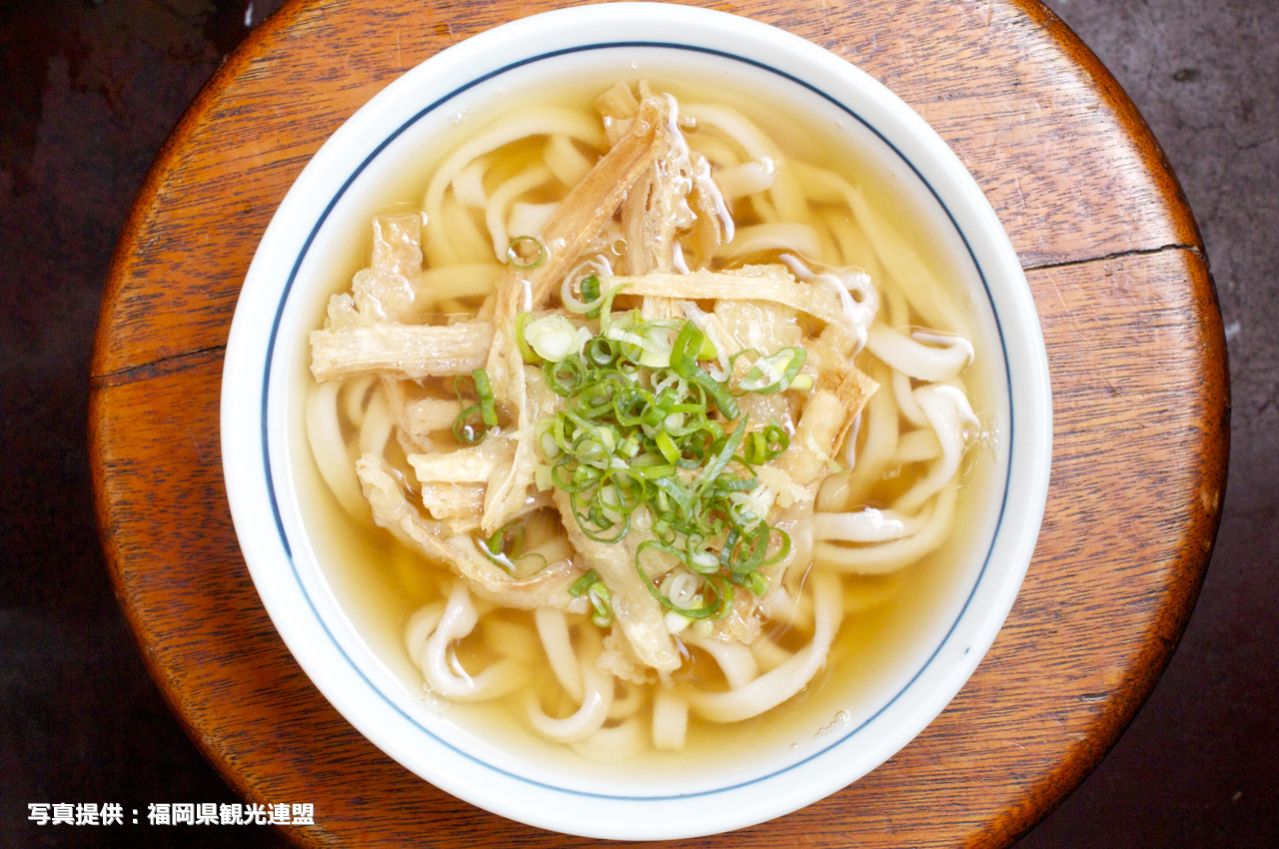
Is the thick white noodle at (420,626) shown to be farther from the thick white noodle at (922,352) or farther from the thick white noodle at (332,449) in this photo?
the thick white noodle at (922,352)

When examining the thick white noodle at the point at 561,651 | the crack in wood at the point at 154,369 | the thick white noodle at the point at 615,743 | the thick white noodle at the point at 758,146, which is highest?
the thick white noodle at the point at 758,146

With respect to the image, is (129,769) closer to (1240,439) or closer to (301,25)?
(301,25)

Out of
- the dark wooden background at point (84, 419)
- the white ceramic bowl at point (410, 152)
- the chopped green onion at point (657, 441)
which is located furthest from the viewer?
the dark wooden background at point (84, 419)

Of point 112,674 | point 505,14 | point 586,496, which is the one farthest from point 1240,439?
point 112,674

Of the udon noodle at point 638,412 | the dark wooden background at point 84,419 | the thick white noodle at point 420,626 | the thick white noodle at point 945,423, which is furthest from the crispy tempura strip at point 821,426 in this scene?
the dark wooden background at point 84,419

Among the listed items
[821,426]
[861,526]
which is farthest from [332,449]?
[861,526]

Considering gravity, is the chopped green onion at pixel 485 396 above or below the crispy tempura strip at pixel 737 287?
below

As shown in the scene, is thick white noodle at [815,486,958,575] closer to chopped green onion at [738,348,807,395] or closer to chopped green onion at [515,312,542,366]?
chopped green onion at [738,348,807,395]
